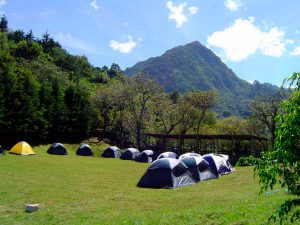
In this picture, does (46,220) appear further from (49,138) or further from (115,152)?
(49,138)

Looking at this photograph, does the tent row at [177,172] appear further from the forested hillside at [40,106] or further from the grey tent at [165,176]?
the forested hillside at [40,106]

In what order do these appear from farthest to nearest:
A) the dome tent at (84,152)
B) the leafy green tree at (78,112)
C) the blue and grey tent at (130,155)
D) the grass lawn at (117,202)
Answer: the leafy green tree at (78,112)
the dome tent at (84,152)
the blue and grey tent at (130,155)
the grass lawn at (117,202)

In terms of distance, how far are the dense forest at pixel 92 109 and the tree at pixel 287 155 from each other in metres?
37.9

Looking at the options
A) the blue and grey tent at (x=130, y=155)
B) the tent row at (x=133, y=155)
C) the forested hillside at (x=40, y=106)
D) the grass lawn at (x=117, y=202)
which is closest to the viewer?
the grass lawn at (x=117, y=202)

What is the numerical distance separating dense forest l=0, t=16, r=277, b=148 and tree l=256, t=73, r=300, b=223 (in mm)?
37948

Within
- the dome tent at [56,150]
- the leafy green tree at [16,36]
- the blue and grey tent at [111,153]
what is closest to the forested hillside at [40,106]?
the dome tent at [56,150]

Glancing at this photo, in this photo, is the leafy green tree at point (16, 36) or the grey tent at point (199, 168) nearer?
the grey tent at point (199, 168)

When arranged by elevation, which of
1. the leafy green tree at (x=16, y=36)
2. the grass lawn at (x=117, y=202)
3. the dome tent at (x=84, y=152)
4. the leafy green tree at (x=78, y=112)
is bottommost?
the grass lawn at (x=117, y=202)

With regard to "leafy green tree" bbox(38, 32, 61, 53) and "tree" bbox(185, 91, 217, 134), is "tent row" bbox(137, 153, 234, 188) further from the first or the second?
"leafy green tree" bbox(38, 32, 61, 53)

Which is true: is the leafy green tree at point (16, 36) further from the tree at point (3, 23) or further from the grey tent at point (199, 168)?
the grey tent at point (199, 168)

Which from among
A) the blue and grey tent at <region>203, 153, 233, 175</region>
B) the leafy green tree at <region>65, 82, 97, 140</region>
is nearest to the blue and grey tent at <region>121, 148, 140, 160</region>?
the leafy green tree at <region>65, 82, 97, 140</region>

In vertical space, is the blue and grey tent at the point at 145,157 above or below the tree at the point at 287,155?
below

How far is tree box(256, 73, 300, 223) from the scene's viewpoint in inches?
136

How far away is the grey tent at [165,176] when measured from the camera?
18462 millimetres
